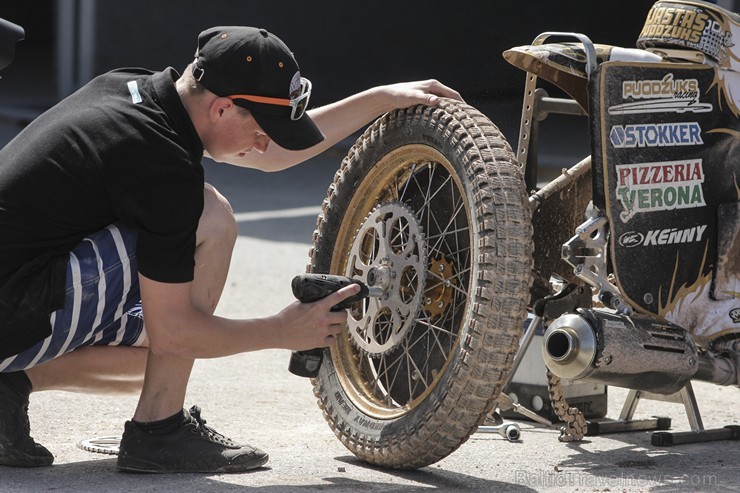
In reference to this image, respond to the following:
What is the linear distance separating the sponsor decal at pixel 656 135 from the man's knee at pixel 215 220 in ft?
3.52

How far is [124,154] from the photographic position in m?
2.85

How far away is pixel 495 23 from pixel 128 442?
12.6 m

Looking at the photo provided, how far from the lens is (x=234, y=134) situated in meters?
3.01

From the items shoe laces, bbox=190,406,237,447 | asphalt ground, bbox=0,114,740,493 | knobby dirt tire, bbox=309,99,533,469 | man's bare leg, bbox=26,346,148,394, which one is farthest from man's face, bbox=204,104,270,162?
asphalt ground, bbox=0,114,740,493

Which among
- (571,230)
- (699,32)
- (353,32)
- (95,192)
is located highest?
(699,32)

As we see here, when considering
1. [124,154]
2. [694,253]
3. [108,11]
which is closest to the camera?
[124,154]

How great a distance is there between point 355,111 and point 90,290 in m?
1.04

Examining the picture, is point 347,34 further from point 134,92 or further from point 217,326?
point 217,326

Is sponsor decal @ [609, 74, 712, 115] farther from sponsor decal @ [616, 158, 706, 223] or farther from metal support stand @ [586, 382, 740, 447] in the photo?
metal support stand @ [586, 382, 740, 447]

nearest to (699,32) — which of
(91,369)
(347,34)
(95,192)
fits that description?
(95,192)

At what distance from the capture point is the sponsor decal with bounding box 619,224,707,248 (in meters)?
3.19

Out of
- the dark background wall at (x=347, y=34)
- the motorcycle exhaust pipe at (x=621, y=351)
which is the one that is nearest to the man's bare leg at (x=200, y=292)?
the motorcycle exhaust pipe at (x=621, y=351)

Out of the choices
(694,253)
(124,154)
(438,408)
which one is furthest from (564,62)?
(124,154)

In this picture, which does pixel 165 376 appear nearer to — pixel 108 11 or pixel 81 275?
pixel 81 275
